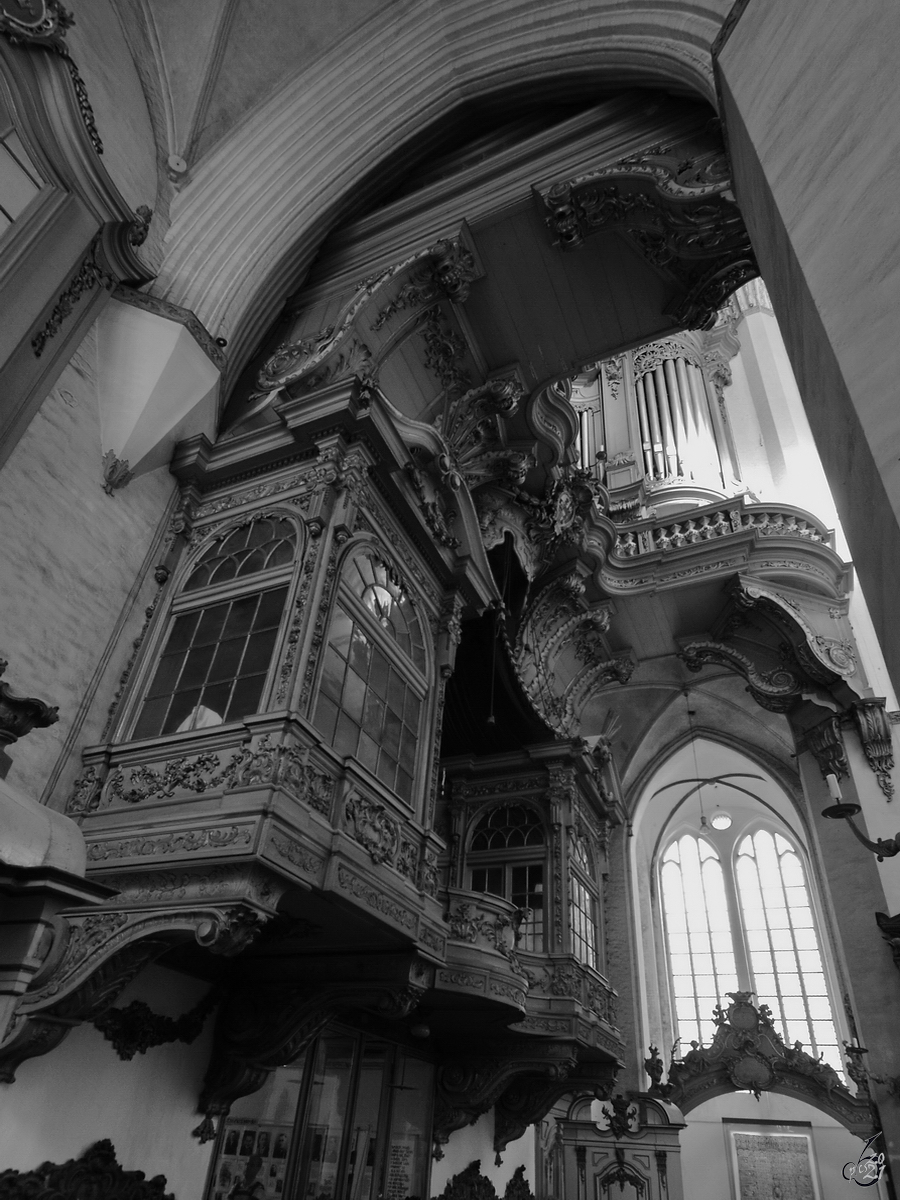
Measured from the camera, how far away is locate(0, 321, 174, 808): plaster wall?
527 centimetres

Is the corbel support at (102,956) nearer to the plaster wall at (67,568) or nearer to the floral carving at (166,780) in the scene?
the floral carving at (166,780)

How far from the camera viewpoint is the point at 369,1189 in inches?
277

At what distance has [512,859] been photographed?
35.7 feet

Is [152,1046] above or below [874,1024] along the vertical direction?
below

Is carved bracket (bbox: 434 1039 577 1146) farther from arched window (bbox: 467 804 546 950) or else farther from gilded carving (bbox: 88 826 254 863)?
gilded carving (bbox: 88 826 254 863)

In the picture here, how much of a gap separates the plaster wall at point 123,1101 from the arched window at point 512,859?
5.67 m

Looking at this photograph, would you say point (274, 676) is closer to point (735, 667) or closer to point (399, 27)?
point (399, 27)

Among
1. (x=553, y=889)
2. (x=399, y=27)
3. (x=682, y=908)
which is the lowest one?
(x=553, y=889)

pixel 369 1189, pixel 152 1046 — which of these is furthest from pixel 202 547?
pixel 369 1189

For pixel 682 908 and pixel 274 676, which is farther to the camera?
pixel 682 908

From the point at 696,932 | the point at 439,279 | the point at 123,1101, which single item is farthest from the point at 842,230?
the point at 696,932

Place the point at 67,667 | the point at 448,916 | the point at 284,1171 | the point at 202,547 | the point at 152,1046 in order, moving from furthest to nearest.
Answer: the point at 448,916 → the point at 202,547 → the point at 284,1171 → the point at 67,667 → the point at 152,1046

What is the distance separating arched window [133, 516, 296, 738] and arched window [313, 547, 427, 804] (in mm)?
485

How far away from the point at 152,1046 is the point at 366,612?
132 inches
